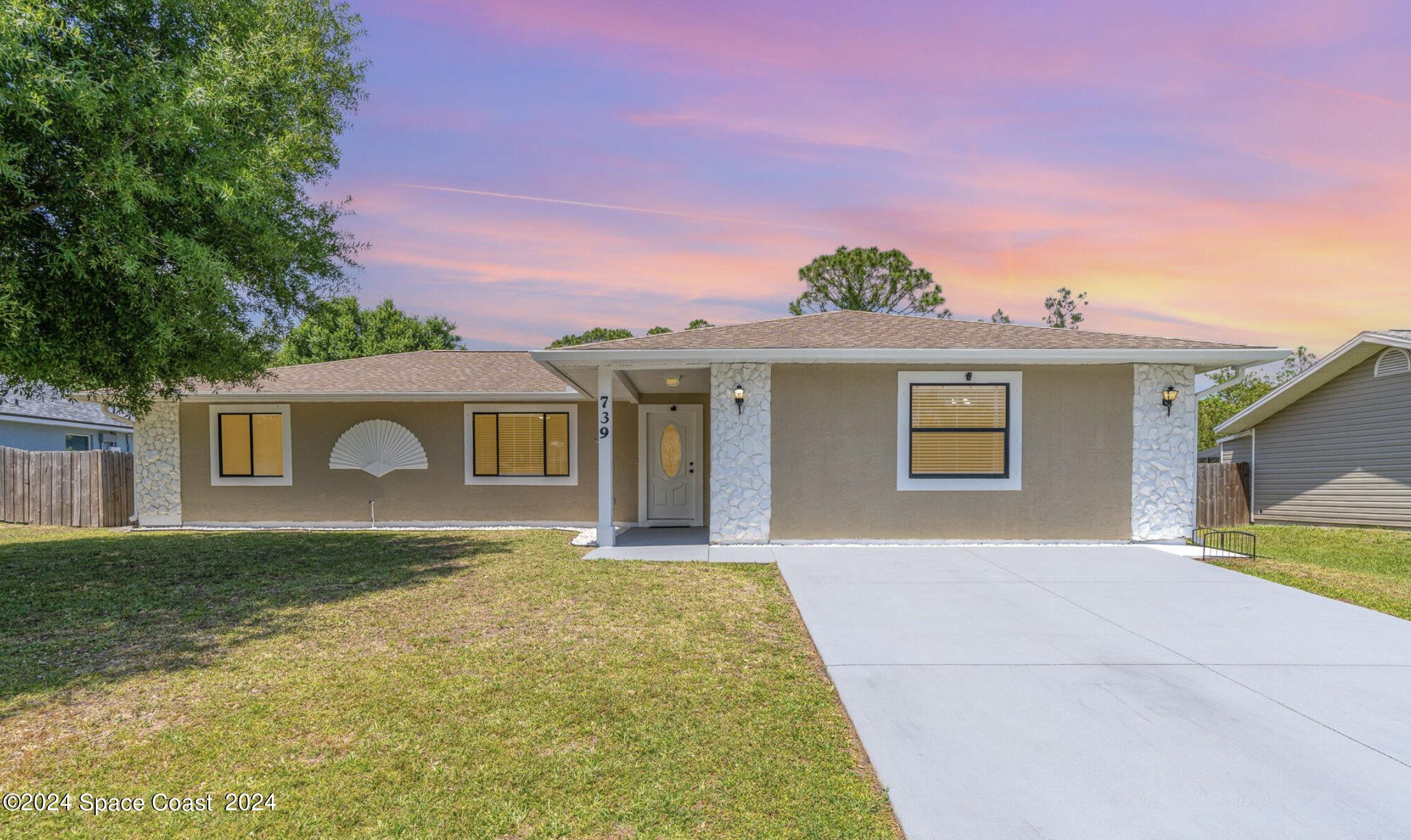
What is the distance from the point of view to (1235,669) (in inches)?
177

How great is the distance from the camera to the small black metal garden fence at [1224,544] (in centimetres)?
894

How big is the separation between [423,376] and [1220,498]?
17678mm

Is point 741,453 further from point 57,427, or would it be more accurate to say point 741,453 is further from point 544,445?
point 57,427

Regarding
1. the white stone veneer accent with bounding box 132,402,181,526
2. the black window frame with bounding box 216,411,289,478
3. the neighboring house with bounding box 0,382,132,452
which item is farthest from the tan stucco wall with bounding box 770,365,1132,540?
the neighboring house with bounding box 0,382,132,452

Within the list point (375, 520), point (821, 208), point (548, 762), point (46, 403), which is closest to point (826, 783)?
point (548, 762)

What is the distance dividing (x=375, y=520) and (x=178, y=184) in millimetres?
7586

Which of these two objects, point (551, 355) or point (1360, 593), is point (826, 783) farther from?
point (1360, 593)

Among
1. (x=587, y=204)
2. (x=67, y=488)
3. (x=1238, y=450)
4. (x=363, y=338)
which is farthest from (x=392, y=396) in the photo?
(x=363, y=338)

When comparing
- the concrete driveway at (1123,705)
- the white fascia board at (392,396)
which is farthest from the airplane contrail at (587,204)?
the concrete driveway at (1123,705)

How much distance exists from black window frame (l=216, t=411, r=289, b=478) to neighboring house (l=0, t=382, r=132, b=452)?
25.6 feet

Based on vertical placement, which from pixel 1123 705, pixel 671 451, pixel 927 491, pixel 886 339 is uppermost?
pixel 886 339

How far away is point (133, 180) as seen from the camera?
559cm

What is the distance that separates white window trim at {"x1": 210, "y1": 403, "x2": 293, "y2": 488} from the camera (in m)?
12.4

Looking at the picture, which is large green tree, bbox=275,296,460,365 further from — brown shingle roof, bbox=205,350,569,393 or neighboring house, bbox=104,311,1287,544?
neighboring house, bbox=104,311,1287,544
